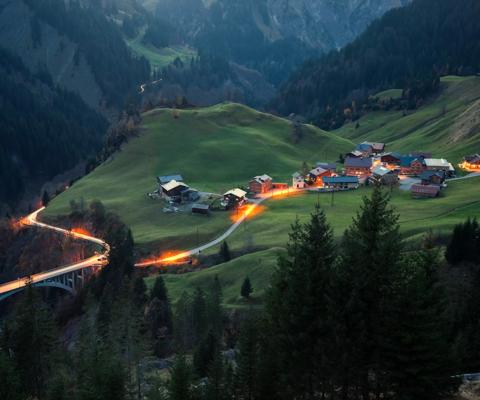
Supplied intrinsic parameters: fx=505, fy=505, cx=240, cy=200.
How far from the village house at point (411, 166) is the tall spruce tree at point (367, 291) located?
124267 millimetres

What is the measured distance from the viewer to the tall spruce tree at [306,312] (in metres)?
31.1

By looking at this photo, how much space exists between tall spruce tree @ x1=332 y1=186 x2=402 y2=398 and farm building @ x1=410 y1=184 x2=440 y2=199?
9857cm

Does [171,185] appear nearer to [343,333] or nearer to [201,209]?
[201,209]

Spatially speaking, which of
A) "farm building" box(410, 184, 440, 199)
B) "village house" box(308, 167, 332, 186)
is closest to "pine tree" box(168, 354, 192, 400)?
"farm building" box(410, 184, 440, 199)

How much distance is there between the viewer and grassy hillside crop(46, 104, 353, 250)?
125 meters

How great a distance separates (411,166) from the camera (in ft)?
487

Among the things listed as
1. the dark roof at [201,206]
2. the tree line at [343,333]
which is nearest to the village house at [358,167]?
the dark roof at [201,206]

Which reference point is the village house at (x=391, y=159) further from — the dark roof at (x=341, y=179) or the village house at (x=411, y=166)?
the dark roof at (x=341, y=179)

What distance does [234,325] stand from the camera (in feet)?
252

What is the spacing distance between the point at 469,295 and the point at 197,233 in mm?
75996

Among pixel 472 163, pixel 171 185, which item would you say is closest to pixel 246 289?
pixel 171 185

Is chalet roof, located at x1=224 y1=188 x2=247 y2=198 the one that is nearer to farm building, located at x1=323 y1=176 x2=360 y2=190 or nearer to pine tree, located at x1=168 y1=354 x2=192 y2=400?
farm building, located at x1=323 y1=176 x2=360 y2=190

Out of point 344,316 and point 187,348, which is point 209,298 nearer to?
point 187,348

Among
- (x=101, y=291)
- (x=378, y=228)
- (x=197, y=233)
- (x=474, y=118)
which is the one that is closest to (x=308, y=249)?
(x=378, y=228)
